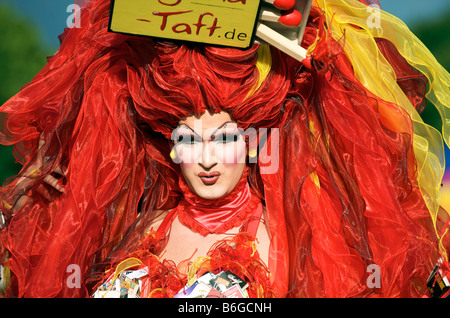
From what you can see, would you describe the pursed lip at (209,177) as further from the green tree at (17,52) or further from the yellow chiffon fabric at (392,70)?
the green tree at (17,52)

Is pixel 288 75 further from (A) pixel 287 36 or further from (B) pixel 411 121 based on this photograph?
(B) pixel 411 121

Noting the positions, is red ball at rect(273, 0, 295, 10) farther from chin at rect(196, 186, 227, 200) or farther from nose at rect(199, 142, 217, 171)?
chin at rect(196, 186, 227, 200)

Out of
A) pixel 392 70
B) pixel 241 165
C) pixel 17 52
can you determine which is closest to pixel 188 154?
pixel 241 165

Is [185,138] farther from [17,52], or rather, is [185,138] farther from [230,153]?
[17,52]

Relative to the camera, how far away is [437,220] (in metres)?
1.60

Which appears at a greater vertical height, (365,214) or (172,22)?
(172,22)

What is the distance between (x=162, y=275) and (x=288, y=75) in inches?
26.5

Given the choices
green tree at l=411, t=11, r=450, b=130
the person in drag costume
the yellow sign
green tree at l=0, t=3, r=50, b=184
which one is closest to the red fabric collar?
the person in drag costume

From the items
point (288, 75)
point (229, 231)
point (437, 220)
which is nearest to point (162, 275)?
point (229, 231)

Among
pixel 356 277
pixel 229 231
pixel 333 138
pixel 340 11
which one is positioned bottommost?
pixel 356 277

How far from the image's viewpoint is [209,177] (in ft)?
5.20

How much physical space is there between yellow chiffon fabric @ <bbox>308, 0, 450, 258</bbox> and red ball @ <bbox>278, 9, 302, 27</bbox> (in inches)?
3.3

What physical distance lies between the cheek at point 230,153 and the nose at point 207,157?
0.05 feet

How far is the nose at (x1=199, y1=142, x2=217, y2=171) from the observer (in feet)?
5.11
